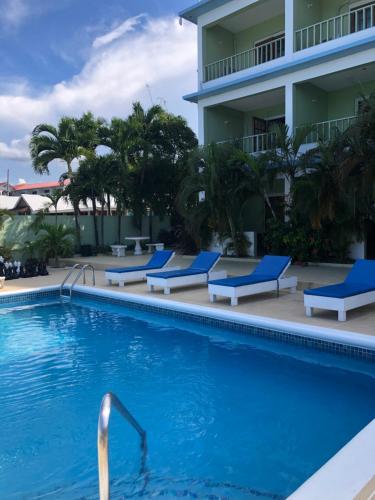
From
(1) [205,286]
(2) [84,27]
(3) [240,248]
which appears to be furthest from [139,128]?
(1) [205,286]

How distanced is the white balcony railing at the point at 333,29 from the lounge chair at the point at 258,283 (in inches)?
378

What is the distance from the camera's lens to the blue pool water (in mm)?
3787

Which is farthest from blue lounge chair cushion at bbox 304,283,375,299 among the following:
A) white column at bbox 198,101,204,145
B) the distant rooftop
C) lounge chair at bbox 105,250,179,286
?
the distant rooftop

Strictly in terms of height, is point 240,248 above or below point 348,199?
below

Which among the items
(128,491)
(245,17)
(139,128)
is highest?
(245,17)

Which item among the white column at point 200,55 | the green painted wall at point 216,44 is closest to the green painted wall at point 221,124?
the white column at point 200,55

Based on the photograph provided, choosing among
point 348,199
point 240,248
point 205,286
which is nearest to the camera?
point 205,286

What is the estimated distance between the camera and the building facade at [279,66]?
14.5 meters

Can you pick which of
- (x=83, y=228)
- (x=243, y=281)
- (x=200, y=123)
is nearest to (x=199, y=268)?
(x=243, y=281)

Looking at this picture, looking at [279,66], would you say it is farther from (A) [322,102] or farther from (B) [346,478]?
(B) [346,478]

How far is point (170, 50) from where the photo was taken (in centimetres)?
1750

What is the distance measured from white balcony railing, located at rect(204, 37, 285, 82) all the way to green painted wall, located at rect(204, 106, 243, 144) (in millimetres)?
1477

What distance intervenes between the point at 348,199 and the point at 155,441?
10876 millimetres

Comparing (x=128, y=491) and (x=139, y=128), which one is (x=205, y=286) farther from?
(x=139, y=128)
